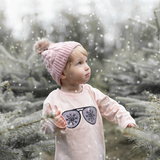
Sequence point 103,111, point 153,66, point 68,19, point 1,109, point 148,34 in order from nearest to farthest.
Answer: point 103,111
point 1,109
point 153,66
point 68,19
point 148,34

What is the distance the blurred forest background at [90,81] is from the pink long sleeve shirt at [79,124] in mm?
117

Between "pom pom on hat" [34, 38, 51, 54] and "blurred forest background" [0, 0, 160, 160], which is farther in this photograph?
"pom pom on hat" [34, 38, 51, 54]

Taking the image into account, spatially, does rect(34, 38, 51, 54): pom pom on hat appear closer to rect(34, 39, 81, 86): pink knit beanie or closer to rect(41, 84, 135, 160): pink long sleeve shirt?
rect(34, 39, 81, 86): pink knit beanie

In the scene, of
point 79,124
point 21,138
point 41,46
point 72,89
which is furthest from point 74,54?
point 21,138

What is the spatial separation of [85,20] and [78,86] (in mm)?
7742

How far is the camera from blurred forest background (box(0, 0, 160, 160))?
1.32 metres

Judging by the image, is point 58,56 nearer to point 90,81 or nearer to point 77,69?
point 77,69

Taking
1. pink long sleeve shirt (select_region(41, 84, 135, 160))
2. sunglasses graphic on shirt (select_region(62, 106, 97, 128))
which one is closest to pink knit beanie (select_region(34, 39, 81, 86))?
pink long sleeve shirt (select_region(41, 84, 135, 160))

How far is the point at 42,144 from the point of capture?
1680 millimetres

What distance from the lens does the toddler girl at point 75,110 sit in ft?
4.33

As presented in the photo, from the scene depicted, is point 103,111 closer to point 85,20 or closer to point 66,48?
point 66,48

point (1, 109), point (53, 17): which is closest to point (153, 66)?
point (1, 109)

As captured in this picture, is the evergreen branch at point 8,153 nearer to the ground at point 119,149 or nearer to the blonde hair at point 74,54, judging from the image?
the blonde hair at point 74,54

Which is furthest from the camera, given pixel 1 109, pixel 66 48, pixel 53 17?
pixel 53 17
